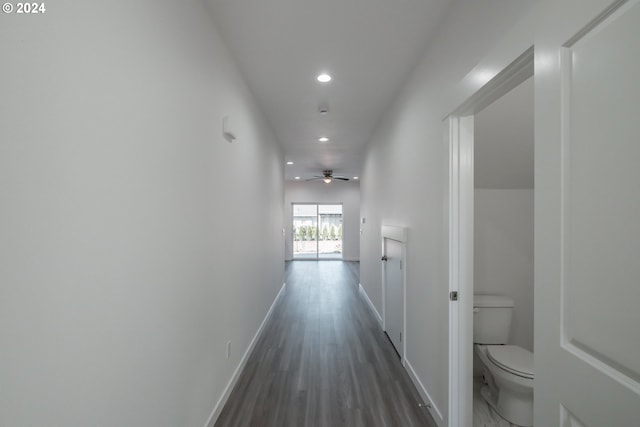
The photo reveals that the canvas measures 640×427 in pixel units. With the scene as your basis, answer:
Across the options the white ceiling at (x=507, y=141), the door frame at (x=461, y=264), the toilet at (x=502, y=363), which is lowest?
the toilet at (x=502, y=363)

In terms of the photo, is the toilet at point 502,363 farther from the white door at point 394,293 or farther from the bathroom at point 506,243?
the white door at point 394,293

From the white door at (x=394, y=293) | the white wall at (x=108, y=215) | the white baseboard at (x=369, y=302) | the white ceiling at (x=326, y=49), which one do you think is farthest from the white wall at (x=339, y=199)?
the white wall at (x=108, y=215)

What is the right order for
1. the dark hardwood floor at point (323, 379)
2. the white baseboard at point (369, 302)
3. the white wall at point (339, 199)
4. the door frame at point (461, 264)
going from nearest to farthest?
the door frame at point (461, 264)
the dark hardwood floor at point (323, 379)
the white baseboard at point (369, 302)
the white wall at point (339, 199)

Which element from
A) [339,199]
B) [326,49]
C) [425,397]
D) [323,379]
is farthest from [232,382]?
[339,199]

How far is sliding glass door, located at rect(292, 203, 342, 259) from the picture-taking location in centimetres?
1048

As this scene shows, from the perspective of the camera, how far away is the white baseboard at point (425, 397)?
1.98m

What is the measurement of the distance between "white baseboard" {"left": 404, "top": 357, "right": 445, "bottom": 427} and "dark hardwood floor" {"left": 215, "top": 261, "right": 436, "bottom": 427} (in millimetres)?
50

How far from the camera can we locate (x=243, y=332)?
9.07 feet

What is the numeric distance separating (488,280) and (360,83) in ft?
7.12

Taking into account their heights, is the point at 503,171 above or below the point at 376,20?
below

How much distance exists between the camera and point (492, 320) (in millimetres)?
2486

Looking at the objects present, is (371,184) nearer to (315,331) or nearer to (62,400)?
(315,331)

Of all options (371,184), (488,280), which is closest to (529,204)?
(488,280)

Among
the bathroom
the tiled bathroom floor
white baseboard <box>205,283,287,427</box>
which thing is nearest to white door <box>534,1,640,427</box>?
the tiled bathroom floor
